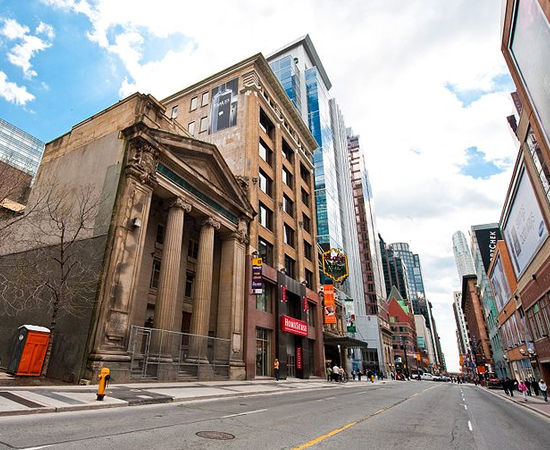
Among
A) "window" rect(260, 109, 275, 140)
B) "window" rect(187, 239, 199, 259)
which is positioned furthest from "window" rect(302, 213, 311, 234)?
"window" rect(187, 239, 199, 259)

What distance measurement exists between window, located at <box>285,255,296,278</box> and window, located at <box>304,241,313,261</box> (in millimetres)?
4797

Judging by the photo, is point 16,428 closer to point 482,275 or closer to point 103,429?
point 103,429

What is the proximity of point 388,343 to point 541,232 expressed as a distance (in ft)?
261

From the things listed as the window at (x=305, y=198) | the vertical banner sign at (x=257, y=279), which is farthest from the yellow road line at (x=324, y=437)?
the window at (x=305, y=198)

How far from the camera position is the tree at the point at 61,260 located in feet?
57.8

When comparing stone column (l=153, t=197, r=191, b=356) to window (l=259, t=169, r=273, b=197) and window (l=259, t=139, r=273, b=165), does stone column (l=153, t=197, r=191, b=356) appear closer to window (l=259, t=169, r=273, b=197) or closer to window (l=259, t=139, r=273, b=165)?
window (l=259, t=169, r=273, b=197)

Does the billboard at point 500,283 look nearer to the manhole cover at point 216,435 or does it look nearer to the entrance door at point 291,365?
the entrance door at point 291,365

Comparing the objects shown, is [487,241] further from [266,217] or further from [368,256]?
[266,217]

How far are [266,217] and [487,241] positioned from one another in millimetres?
85333

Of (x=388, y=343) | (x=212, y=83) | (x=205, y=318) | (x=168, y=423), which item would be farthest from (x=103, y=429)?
(x=388, y=343)

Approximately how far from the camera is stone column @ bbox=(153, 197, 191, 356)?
66.0 feet

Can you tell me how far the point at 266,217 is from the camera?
36000 millimetres

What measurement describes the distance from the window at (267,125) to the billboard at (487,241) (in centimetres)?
7988

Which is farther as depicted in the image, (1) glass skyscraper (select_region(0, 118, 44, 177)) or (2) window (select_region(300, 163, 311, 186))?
(1) glass skyscraper (select_region(0, 118, 44, 177))
